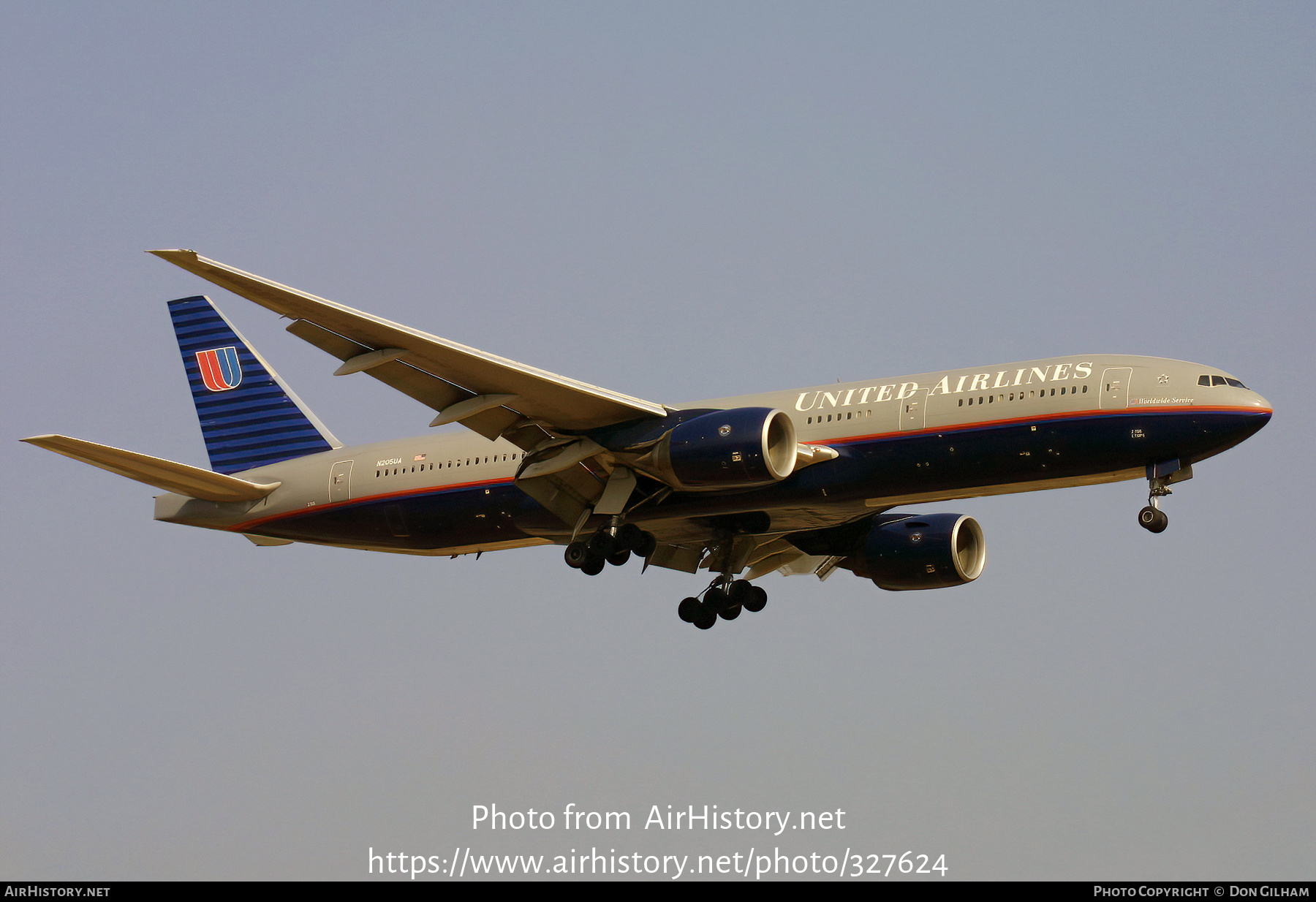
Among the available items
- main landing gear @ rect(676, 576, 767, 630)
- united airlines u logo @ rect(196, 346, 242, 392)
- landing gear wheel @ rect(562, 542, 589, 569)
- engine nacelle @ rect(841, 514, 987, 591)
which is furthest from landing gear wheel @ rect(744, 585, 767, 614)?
united airlines u logo @ rect(196, 346, 242, 392)

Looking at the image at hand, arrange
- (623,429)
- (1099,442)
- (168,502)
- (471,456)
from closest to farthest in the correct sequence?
(1099,442) < (623,429) < (471,456) < (168,502)

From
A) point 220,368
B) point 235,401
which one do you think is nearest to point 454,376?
point 235,401

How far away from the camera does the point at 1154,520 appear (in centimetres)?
2970

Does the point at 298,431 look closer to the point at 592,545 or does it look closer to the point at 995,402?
the point at 592,545

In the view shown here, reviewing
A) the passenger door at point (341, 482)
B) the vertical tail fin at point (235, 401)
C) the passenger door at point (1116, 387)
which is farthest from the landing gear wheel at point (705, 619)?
the passenger door at point (1116, 387)

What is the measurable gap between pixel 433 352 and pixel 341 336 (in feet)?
5.47

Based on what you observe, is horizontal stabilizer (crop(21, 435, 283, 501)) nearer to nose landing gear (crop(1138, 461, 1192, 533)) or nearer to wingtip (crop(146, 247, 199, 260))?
wingtip (crop(146, 247, 199, 260))

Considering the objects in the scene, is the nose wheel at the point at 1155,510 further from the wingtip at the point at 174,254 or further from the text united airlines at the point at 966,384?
the wingtip at the point at 174,254

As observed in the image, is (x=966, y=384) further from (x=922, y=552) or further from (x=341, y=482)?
(x=341, y=482)

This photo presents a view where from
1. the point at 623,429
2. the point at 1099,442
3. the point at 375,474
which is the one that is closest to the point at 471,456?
the point at 375,474

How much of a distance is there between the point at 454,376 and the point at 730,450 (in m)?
5.36

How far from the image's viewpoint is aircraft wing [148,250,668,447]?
28.7m

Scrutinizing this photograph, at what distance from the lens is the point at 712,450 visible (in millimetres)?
30109

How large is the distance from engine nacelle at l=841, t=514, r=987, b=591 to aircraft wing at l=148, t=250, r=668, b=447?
7102mm
